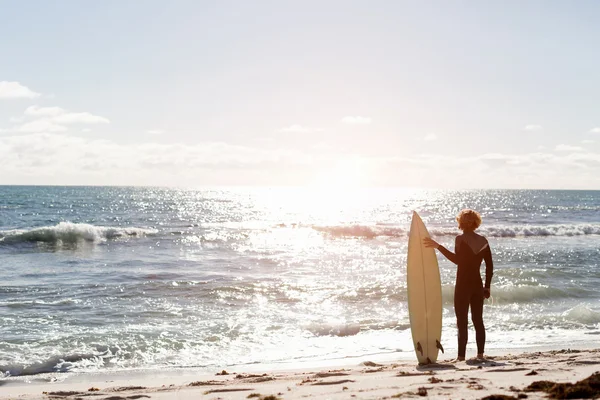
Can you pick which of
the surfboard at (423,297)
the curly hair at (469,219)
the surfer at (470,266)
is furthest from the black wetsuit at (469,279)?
the surfboard at (423,297)

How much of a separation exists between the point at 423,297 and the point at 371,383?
6.59 feet

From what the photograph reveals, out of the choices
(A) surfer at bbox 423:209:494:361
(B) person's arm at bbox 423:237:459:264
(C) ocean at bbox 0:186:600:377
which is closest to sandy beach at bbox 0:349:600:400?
(A) surfer at bbox 423:209:494:361

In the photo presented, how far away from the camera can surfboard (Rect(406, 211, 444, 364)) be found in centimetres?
643

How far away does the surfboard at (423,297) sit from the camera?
643 cm

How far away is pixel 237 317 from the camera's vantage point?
10.5 m

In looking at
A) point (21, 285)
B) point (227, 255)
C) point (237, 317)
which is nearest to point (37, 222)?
point (227, 255)

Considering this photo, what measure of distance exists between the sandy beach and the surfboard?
0.94 feet

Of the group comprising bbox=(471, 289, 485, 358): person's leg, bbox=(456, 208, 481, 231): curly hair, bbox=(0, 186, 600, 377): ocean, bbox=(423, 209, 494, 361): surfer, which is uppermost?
bbox=(456, 208, 481, 231): curly hair

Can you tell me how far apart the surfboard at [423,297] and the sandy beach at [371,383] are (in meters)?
0.29

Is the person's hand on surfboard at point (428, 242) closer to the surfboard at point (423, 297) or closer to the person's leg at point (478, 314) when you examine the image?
the surfboard at point (423, 297)

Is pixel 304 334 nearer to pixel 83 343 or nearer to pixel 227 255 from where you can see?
pixel 83 343

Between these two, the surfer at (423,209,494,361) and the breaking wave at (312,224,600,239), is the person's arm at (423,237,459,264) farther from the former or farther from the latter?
the breaking wave at (312,224,600,239)

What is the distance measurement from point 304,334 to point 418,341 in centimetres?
316

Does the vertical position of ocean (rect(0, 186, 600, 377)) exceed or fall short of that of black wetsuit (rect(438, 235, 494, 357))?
it falls short
